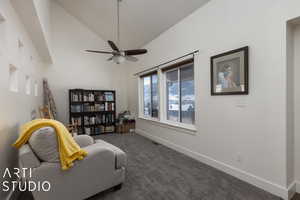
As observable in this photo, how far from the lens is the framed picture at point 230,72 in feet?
6.73

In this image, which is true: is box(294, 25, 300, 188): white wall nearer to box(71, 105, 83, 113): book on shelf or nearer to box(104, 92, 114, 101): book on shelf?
box(104, 92, 114, 101): book on shelf

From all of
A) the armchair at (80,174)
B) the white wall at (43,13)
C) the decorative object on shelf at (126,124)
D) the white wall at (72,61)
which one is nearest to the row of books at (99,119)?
the decorative object on shelf at (126,124)

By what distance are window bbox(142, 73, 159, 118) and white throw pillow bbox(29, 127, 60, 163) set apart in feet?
10.3

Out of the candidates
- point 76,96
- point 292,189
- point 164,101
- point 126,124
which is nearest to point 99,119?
point 126,124

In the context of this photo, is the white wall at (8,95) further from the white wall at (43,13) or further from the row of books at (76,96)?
the row of books at (76,96)

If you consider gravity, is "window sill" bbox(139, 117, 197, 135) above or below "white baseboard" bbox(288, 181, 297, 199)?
above

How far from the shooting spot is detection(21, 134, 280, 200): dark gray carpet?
1.79 m

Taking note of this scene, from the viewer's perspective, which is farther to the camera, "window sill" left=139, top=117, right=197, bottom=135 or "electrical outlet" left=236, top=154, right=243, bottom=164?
"window sill" left=139, top=117, right=197, bottom=135

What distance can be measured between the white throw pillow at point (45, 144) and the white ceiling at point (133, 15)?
120 inches

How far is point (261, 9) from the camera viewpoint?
1893 millimetres

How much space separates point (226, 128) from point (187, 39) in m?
1.91

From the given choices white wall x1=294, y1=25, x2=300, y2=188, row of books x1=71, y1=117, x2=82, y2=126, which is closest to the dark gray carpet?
white wall x1=294, y1=25, x2=300, y2=188

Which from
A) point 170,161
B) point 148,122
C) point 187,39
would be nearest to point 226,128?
point 170,161

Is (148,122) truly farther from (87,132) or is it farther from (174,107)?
(87,132)
